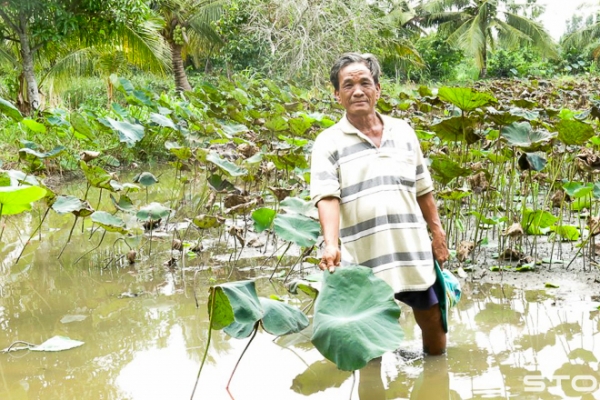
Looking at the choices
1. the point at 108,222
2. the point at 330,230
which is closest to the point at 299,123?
the point at 108,222

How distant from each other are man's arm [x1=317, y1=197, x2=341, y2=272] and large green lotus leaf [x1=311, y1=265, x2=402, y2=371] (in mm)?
67

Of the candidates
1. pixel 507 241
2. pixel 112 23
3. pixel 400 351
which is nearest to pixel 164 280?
pixel 400 351

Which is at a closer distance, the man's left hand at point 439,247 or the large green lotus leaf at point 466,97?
the man's left hand at point 439,247

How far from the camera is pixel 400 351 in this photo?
108 inches

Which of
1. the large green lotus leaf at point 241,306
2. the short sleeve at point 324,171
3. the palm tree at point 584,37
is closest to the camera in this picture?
the large green lotus leaf at point 241,306

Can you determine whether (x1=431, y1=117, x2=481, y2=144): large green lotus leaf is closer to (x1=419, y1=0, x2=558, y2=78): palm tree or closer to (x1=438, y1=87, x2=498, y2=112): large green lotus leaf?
(x1=438, y1=87, x2=498, y2=112): large green lotus leaf

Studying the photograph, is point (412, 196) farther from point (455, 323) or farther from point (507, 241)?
point (507, 241)

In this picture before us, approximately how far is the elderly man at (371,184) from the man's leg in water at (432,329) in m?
0.14

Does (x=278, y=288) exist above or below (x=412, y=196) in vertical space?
below

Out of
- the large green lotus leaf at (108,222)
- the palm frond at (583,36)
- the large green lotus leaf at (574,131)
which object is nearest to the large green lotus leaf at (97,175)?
the large green lotus leaf at (108,222)

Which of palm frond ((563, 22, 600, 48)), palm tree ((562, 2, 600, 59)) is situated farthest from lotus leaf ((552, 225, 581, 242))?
palm frond ((563, 22, 600, 48))

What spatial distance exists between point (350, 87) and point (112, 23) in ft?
29.4

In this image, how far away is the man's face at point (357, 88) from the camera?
2.25 meters

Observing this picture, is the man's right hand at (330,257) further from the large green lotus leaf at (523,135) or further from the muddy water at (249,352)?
the large green lotus leaf at (523,135)
